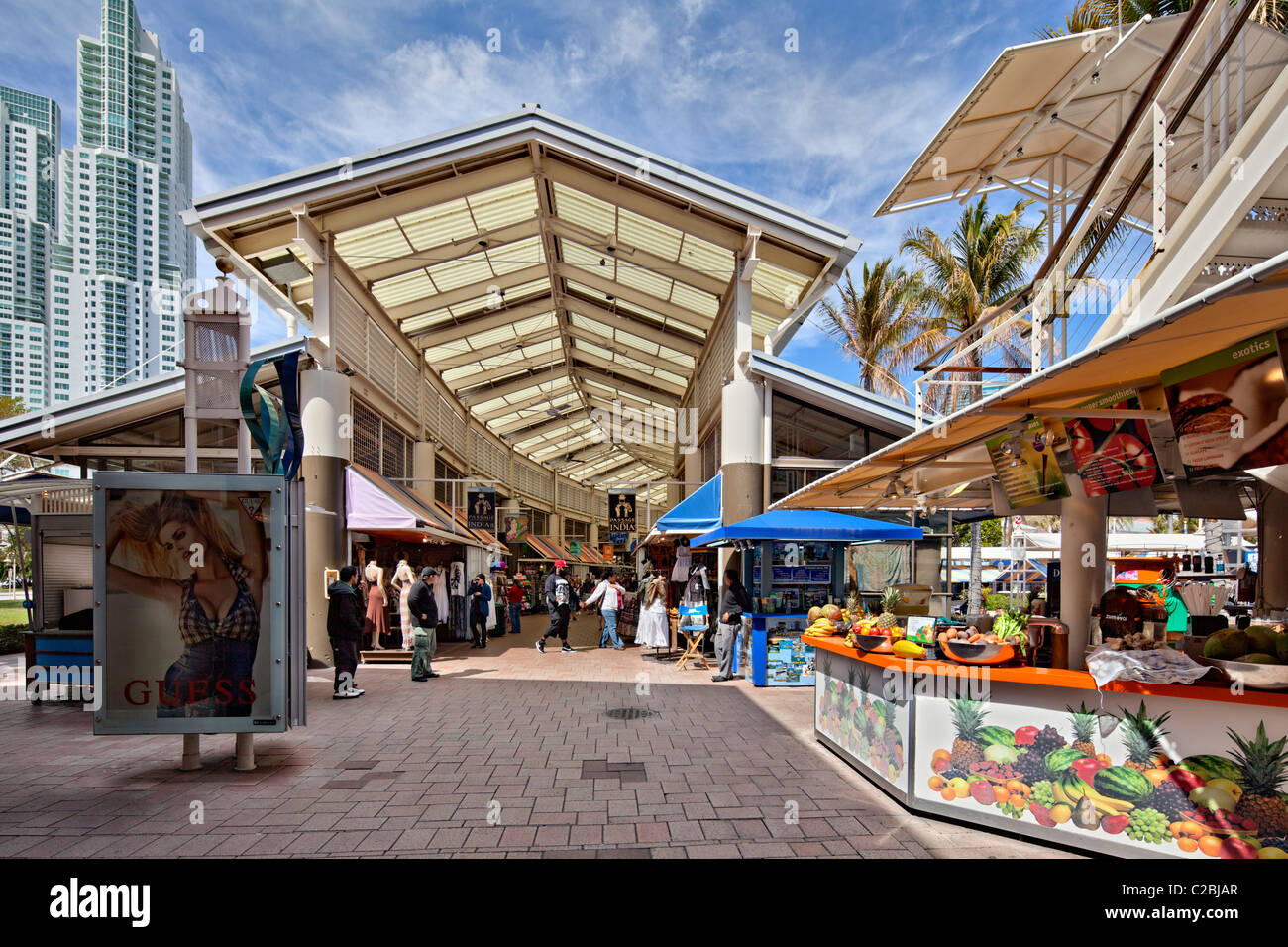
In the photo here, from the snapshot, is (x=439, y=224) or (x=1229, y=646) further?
(x=439, y=224)

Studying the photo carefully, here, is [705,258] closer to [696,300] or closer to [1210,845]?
[696,300]

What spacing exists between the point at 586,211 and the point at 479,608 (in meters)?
8.87

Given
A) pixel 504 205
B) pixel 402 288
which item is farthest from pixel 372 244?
pixel 504 205

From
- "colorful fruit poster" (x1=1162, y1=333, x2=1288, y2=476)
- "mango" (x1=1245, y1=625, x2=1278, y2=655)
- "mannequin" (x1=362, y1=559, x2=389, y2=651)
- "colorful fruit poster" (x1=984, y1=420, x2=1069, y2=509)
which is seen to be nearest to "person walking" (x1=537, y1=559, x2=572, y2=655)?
"mannequin" (x1=362, y1=559, x2=389, y2=651)

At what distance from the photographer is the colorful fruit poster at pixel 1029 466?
584 centimetres

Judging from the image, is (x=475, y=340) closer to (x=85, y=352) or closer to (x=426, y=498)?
(x=426, y=498)

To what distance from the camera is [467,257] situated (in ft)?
54.1

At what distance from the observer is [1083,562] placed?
19.8 feet

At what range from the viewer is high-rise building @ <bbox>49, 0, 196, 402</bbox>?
85125 mm

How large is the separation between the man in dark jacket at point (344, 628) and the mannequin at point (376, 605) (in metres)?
3.15

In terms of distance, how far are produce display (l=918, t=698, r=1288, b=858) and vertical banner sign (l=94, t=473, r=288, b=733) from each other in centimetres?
534

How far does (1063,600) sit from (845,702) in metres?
2.03

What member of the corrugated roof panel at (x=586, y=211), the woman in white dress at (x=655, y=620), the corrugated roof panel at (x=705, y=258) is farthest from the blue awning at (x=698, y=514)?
the corrugated roof panel at (x=586, y=211)

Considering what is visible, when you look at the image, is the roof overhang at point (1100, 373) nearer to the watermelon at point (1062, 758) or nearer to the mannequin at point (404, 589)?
the watermelon at point (1062, 758)
